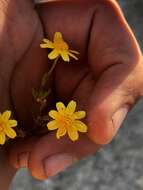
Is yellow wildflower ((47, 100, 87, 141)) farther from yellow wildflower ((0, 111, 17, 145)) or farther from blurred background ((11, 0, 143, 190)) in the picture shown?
blurred background ((11, 0, 143, 190))

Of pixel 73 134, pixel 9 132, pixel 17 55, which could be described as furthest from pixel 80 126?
pixel 17 55

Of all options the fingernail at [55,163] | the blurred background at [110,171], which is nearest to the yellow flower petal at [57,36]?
the fingernail at [55,163]

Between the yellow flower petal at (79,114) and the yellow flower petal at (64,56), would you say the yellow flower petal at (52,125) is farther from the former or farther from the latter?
the yellow flower petal at (64,56)

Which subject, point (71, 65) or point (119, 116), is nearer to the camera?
point (119, 116)

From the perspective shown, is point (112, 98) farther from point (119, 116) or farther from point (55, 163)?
point (55, 163)

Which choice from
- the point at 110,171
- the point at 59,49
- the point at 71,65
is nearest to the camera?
the point at 59,49

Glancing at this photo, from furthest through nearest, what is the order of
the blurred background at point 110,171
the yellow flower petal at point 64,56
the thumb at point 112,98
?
the blurred background at point 110,171, the yellow flower petal at point 64,56, the thumb at point 112,98
